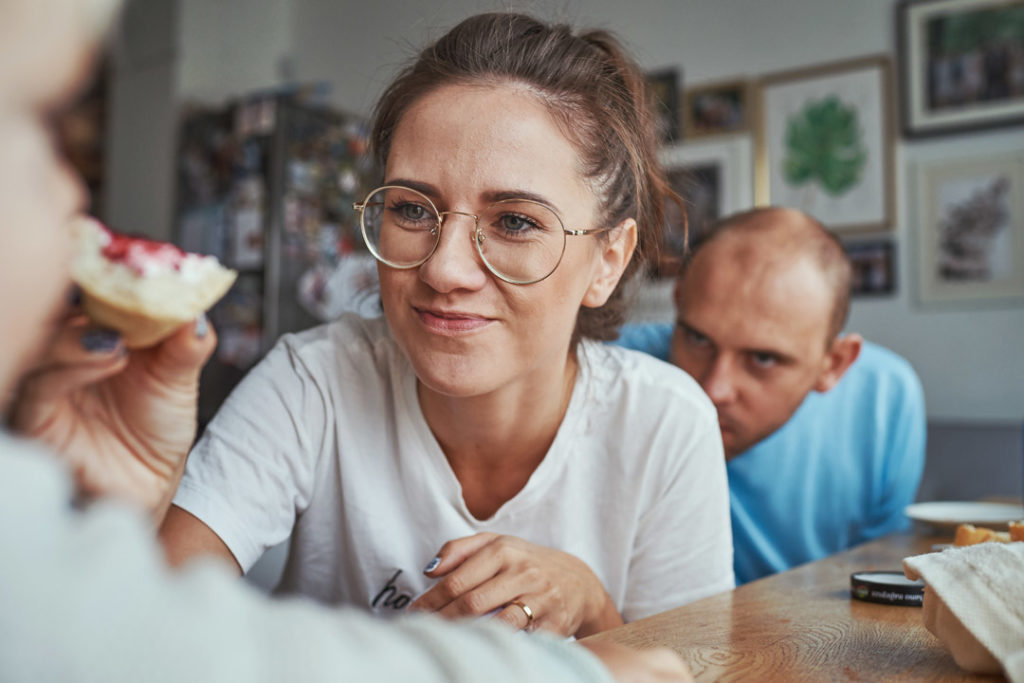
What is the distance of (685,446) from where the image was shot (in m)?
1.21

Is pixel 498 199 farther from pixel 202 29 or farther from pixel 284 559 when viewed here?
pixel 202 29

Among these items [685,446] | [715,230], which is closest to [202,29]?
[715,230]

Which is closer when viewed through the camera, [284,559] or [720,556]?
[720,556]

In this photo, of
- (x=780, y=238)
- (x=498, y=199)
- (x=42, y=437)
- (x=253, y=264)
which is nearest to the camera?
(x=42, y=437)

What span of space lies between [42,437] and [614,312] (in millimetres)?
1017

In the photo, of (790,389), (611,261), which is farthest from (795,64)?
(611,261)

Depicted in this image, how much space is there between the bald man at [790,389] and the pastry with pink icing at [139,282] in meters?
1.18

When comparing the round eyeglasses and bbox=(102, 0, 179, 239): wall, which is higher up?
bbox=(102, 0, 179, 239): wall

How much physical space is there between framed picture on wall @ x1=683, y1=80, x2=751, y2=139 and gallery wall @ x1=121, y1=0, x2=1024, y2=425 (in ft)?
0.16

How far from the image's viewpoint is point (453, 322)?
98cm

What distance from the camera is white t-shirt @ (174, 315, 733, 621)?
115cm

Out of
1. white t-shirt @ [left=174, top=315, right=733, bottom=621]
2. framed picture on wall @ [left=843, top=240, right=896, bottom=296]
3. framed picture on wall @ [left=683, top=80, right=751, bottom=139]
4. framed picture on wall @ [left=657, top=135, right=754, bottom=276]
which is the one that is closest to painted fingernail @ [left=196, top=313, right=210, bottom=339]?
white t-shirt @ [left=174, top=315, right=733, bottom=621]

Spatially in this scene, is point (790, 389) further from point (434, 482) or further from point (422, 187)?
point (422, 187)

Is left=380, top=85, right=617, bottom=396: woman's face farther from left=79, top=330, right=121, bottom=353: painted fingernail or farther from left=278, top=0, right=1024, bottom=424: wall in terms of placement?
left=278, top=0, right=1024, bottom=424: wall
